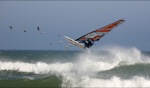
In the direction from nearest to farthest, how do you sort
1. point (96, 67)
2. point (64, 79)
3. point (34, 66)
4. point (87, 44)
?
point (87, 44)
point (64, 79)
point (96, 67)
point (34, 66)

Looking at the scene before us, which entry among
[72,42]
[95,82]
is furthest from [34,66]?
[72,42]

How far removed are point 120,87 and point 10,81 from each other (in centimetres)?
820

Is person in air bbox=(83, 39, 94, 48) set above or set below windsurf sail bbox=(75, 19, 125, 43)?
below

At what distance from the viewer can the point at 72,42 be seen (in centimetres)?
1628

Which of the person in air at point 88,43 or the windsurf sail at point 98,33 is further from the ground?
the windsurf sail at point 98,33

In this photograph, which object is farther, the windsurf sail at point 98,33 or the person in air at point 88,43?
the windsurf sail at point 98,33

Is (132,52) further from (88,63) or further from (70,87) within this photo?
(70,87)

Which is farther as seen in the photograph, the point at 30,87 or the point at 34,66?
the point at 34,66

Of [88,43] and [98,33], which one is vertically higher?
[98,33]

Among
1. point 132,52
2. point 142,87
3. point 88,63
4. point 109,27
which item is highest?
point 132,52

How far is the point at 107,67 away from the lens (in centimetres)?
4072

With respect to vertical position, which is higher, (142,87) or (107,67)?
(107,67)

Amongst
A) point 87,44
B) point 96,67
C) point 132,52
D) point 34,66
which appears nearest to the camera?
point 87,44

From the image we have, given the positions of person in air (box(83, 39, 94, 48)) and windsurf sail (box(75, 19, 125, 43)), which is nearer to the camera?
person in air (box(83, 39, 94, 48))
